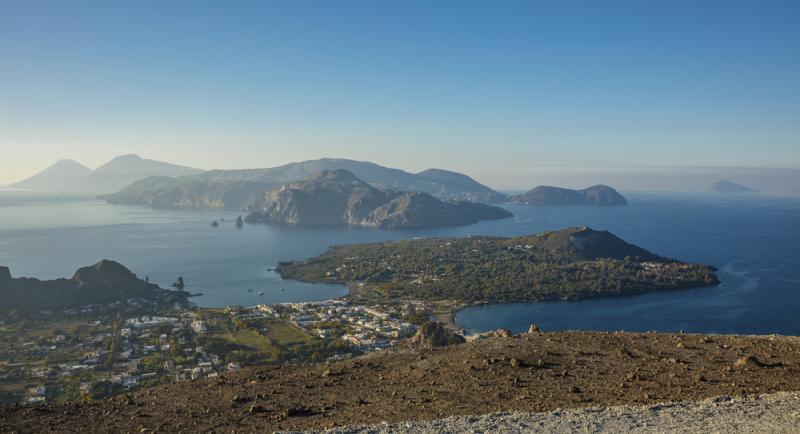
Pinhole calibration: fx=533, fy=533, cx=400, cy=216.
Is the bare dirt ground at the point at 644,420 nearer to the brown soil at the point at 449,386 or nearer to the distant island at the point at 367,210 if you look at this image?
the brown soil at the point at 449,386

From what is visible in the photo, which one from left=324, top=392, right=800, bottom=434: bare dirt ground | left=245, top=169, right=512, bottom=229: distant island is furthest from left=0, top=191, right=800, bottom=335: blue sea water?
left=324, top=392, right=800, bottom=434: bare dirt ground

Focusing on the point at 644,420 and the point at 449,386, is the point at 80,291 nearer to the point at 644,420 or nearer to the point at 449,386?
the point at 449,386

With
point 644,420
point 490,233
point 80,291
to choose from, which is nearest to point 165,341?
point 80,291

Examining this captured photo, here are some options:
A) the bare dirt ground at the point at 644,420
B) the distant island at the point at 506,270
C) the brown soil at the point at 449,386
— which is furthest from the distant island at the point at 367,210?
the bare dirt ground at the point at 644,420

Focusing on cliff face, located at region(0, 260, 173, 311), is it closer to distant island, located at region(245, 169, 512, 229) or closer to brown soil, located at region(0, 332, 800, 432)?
brown soil, located at region(0, 332, 800, 432)

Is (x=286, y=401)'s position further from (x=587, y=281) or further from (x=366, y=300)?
(x=587, y=281)

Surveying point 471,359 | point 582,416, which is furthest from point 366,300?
point 582,416
